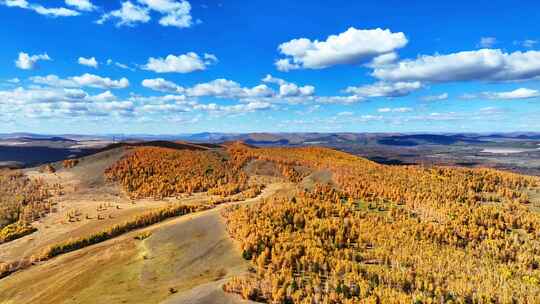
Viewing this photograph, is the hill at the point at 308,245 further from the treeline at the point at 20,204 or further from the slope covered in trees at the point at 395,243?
the treeline at the point at 20,204

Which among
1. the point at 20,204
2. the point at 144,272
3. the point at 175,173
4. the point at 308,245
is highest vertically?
the point at 175,173

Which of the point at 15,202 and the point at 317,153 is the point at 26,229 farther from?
the point at 317,153

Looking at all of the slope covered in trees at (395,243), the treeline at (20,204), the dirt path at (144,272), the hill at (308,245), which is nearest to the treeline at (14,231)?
the treeline at (20,204)

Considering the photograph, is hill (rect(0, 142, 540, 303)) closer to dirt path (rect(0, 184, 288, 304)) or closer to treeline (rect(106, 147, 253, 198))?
dirt path (rect(0, 184, 288, 304))

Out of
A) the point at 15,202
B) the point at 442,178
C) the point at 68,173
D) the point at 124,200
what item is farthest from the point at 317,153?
the point at 15,202

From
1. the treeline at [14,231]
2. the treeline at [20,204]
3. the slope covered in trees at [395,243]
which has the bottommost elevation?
the treeline at [14,231]

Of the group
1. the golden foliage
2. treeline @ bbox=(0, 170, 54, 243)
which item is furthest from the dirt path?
the golden foliage

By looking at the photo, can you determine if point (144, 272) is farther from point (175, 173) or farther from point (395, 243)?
point (175, 173)

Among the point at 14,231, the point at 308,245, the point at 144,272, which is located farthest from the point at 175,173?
the point at 308,245
